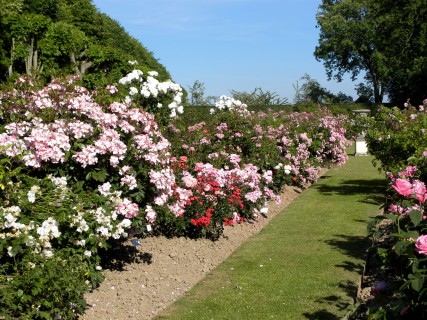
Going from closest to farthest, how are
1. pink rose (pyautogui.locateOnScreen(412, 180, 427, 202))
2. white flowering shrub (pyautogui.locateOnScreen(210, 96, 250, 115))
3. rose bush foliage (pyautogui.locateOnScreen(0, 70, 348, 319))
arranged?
pink rose (pyautogui.locateOnScreen(412, 180, 427, 202)), rose bush foliage (pyautogui.locateOnScreen(0, 70, 348, 319)), white flowering shrub (pyautogui.locateOnScreen(210, 96, 250, 115))

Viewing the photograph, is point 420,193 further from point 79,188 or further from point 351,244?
point 351,244

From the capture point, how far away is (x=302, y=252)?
7.14 meters

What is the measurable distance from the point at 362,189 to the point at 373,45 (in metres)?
39.8

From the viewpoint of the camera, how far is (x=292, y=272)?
6.21m

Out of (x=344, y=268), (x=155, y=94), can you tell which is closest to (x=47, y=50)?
(x=155, y=94)

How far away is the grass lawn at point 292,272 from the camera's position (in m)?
5.02

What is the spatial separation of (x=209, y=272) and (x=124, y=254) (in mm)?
1055

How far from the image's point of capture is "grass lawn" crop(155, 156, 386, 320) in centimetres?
502

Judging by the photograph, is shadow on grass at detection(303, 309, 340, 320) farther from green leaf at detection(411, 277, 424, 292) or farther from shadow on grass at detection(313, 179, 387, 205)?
shadow on grass at detection(313, 179, 387, 205)

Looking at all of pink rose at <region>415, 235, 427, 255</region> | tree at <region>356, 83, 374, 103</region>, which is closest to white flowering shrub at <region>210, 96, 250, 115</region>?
pink rose at <region>415, 235, 427, 255</region>

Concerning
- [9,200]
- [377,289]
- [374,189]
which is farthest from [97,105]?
[374,189]

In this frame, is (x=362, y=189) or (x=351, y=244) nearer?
(x=351, y=244)

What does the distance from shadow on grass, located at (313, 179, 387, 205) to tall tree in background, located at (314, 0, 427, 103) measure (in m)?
24.8

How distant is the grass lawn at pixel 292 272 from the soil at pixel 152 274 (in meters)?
0.19
